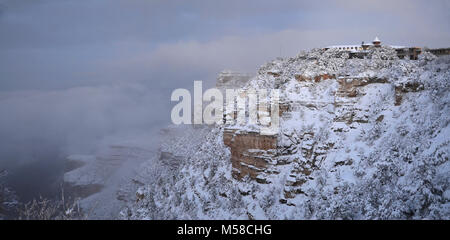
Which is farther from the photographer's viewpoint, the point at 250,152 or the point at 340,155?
the point at 250,152

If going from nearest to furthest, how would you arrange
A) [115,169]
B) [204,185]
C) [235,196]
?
1. [235,196]
2. [204,185]
3. [115,169]

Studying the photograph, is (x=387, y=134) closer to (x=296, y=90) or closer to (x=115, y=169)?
(x=296, y=90)

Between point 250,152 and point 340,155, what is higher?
point 340,155

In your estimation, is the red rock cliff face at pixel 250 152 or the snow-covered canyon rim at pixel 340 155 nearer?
the snow-covered canyon rim at pixel 340 155

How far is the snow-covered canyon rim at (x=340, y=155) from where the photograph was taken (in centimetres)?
1809

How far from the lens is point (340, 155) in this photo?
26.2m

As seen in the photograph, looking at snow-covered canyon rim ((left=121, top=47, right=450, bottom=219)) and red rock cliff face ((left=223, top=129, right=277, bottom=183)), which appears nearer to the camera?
snow-covered canyon rim ((left=121, top=47, right=450, bottom=219))

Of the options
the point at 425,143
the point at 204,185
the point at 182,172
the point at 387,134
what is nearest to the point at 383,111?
the point at 387,134

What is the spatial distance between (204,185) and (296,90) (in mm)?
17363

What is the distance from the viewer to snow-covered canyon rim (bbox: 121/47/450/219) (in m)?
18.1
